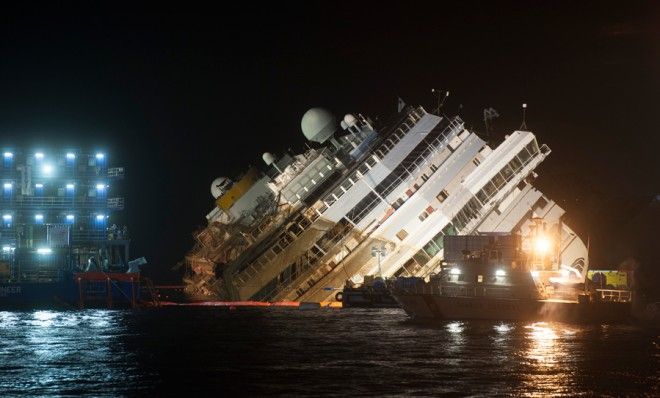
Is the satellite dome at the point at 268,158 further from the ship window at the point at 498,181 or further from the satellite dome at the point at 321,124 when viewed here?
the ship window at the point at 498,181

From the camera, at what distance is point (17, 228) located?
102 m

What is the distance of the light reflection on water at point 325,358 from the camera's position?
38.2 metres

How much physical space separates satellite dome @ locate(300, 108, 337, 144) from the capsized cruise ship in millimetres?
Answer: 9450

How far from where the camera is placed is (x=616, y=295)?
227ft

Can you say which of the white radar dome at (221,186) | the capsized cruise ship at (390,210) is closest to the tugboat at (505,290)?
the capsized cruise ship at (390,210)

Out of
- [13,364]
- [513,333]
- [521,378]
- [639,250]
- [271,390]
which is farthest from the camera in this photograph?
[639,250]

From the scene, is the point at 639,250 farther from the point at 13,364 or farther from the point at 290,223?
the point at 13,364

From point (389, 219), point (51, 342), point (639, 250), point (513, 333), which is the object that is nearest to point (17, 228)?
point (389, 219)

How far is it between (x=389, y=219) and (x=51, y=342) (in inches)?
1466

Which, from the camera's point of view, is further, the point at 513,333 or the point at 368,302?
the point at 368,302

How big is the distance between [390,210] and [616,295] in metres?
22.9

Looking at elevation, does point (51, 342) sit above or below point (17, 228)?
below

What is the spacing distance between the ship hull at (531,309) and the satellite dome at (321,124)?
35.6m

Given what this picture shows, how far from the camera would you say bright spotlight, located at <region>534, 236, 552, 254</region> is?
229 feet
